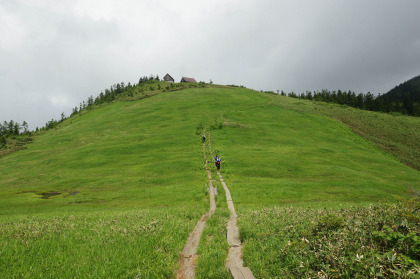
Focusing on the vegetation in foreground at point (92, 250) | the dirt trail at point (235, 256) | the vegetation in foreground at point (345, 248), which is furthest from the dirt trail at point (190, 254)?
the vegetation in foreground at point (345, 248)

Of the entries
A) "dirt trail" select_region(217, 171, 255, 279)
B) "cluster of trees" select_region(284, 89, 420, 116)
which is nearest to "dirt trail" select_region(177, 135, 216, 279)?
"dirt trail" select_region(217, 171, 255, 279)

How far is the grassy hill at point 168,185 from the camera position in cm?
930

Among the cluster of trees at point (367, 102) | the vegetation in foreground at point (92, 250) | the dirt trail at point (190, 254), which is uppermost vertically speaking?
the cluster of trees at point (367, 102)

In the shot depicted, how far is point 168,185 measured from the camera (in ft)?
102

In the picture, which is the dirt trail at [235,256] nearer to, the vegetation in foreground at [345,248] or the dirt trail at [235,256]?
the dirt trail at [235,256]

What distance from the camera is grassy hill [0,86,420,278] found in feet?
30.5

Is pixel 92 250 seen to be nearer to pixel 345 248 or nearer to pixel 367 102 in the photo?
pixel 345 248

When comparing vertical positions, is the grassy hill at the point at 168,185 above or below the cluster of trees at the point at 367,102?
below

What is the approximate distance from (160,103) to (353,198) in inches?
3437

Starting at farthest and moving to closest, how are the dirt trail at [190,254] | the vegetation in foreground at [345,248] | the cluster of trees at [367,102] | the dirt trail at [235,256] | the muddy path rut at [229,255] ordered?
1. the cluster of trees at [367,102]
2. the dirt trail at [190,254]
3. the muddy path rut at [229,255]
4. the dirt trail at [235,256]
5. the vegetation in foreground at [345,248]

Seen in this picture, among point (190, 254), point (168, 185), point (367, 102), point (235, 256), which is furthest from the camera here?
point (367, 102)

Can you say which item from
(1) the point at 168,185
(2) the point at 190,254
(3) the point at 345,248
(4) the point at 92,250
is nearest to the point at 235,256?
(2) the point at 190,254

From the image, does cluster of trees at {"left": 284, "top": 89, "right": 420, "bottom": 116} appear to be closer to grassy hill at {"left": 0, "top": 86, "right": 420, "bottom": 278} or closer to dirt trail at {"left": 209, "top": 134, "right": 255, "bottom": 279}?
grassy hill at {"left": 0, "top": 86, "right": 420, "bottom": 278}

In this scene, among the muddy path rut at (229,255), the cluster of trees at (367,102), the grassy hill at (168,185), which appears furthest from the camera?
the cluster of trees at (367,102)
